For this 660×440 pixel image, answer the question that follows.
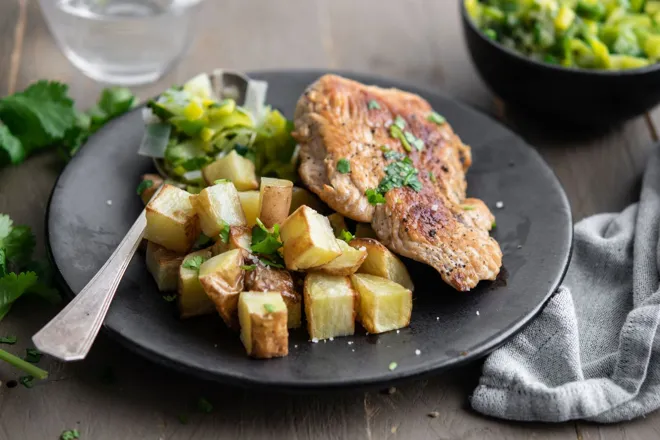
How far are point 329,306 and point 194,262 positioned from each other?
1.64 feet

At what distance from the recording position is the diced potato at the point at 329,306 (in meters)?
2.64

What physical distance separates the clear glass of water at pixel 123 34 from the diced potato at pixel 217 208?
171 cm

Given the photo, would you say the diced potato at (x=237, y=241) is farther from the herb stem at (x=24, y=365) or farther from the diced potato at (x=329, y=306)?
the herb stem at (x=24, y=365)

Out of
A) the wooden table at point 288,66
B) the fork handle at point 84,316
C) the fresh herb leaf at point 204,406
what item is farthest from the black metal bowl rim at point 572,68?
the fresh herb leaf at point 204,406

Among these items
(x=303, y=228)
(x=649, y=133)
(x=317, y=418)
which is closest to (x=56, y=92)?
(x=303, y=228)

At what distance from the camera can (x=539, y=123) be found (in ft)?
14.5

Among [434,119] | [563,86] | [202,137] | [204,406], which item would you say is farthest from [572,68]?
[204,406]

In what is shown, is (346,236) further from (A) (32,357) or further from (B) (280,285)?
(A) (32,357)

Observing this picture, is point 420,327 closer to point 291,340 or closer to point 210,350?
point 291,340

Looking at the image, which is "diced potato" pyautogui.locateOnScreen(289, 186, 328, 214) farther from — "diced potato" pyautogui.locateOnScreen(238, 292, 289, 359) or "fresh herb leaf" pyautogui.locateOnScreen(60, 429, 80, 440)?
"fresh herb leaf" pyautogui.locateOnScreen(60, 429, 80, 440)

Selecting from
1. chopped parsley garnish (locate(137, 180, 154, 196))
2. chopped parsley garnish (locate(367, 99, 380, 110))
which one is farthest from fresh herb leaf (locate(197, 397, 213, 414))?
chopped parsley garnish (locate(367, 99, 380, 110))

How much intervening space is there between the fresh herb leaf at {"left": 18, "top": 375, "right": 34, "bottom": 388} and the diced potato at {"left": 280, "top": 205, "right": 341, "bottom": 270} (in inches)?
38.1

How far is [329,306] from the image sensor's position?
2650mm

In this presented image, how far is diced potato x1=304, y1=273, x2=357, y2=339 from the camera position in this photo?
2645 millimetres
